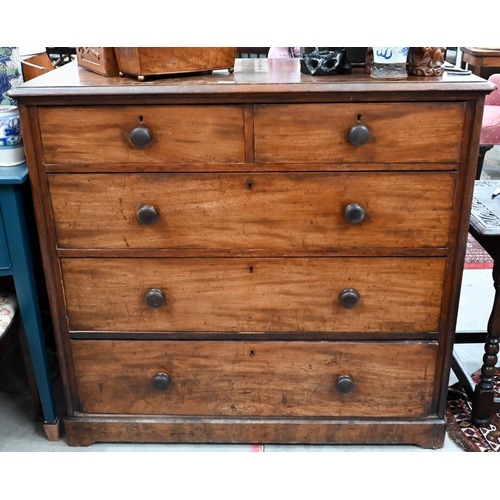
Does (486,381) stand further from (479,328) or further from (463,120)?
(463,120)

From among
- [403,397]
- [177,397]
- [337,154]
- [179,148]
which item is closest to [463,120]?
[337,154]

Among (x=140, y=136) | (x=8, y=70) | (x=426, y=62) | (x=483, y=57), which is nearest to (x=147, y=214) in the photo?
(x=140, y=136)

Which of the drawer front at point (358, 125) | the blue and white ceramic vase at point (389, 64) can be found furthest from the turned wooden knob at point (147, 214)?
the blue and white ceramic vase at point (389, 64)

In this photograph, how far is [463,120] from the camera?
136cm

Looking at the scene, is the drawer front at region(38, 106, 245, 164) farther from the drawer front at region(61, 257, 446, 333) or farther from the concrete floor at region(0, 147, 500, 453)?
the concrete floor at region(0, 147, 500, 453)

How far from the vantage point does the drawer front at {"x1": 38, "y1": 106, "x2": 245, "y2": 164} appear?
4.50 feet

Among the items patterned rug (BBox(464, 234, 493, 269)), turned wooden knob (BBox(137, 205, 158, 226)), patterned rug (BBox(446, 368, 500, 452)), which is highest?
turned wooden knob (BBox(137, 205, 158, 226))

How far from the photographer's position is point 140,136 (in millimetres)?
1374

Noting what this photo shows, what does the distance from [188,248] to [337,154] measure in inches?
18.6

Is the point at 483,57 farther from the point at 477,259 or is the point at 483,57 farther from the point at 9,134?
the point at 9,134

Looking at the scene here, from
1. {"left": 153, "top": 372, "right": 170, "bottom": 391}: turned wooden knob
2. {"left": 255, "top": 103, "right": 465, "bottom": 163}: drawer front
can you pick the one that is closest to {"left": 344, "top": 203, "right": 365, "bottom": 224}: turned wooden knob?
{"left": 255, "top": 103, "right": 465, "bottom": 163}: drawer front

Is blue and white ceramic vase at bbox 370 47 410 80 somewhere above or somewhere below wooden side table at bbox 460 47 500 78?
above

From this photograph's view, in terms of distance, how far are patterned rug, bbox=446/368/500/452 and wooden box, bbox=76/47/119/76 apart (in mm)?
1536

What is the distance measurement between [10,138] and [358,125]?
937 mm
